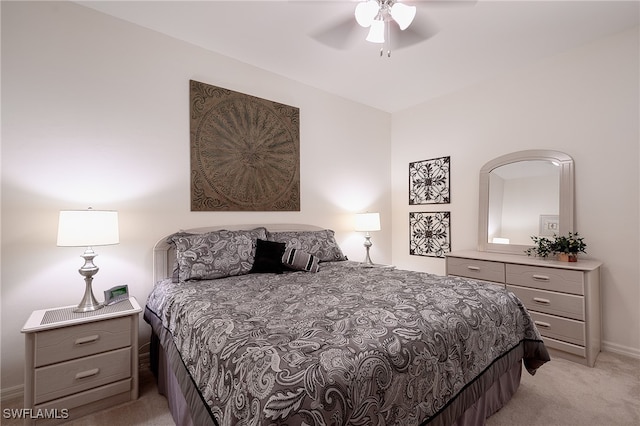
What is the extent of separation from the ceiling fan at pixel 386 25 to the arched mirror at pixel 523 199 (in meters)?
1.68

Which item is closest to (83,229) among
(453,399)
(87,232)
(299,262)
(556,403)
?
(87,232)

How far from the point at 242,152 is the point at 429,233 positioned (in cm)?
262

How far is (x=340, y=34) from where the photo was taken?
7.96 feet

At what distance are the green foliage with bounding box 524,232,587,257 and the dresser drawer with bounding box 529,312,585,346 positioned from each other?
24.0 inches

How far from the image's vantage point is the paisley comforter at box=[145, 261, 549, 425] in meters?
0.86

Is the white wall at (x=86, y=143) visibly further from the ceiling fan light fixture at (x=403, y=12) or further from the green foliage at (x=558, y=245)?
the green foliage at (x=558, y=245)

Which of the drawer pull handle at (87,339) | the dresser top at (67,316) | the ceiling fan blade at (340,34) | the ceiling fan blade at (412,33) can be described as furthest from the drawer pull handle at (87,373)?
the ceiling fan blade at (412,33)

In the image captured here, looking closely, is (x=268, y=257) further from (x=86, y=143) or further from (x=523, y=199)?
(x=523, y=199)

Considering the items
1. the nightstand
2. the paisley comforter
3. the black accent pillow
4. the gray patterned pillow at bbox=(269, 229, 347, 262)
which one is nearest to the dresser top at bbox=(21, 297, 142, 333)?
the nightstand

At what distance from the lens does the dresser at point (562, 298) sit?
2281mm

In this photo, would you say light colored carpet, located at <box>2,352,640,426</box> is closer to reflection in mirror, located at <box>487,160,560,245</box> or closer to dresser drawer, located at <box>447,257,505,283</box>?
dresser drawer, located at <box>447,257,505,283</box>

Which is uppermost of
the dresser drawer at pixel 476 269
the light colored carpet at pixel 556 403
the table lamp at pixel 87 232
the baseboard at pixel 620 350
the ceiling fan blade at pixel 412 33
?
the ceiling fan blade at pixel 412 33

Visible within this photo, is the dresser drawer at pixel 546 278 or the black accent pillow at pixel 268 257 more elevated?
the black accent pillow at pixel 268 257

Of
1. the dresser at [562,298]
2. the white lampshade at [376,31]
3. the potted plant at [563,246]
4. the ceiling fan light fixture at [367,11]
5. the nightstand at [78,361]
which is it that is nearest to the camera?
the nightstand at [78,361]
